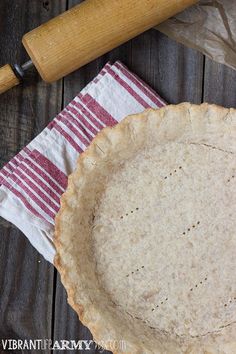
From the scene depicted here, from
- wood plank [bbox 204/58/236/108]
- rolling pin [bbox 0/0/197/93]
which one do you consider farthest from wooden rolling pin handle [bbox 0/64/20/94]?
wood plank [bbox 204/58/236/108]

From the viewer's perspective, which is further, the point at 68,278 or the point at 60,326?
the point at 60,326

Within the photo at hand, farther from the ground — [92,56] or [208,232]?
[92,56]

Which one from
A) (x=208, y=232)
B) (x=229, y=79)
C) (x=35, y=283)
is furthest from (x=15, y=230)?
(x=229, y=79)

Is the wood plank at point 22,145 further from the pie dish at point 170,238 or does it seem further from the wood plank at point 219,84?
the wood plank at point 219,84

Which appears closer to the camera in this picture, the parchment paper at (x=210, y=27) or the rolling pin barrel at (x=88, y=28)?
the rolling pin barrel at (x=88, y=28)

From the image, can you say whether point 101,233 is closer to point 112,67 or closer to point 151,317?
point 151,317

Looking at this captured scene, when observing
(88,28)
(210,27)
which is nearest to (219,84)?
(210,27)

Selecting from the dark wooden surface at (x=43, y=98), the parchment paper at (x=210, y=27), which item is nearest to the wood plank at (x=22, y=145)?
the dark wooden surface at (x=43, y=98)

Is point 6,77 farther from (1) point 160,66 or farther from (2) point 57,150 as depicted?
(1) point 160,66
